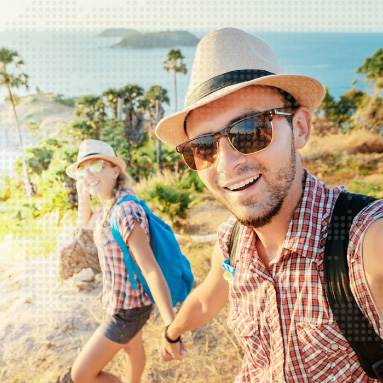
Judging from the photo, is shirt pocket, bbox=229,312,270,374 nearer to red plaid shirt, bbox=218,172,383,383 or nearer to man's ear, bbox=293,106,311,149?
red plaid shirt, bbox=218,172,383,383

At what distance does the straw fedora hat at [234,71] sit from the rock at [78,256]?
4011 mm

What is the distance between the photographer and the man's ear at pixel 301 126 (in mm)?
1336

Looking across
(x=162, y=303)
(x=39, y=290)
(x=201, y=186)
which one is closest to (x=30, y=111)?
(x=201, y=186)

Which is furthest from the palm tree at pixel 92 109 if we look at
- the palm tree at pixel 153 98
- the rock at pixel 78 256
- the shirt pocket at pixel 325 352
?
the shirt pocket at pixel 325 352

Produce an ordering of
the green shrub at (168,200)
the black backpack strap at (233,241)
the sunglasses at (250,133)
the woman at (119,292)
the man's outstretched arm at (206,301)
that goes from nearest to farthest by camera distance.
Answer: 1. the sunglasses at (250,133)
2. the black backpack strap at (233,241)
3. the man's outstretched arm at (206,301)
4. the woman at (119,292)
5. the green shrub at (168,200)

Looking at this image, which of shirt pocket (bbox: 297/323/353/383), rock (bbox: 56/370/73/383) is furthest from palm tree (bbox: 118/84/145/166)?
shirt pocket (bbox: 297/323/353/383)

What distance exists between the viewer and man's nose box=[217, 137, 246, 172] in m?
1.28

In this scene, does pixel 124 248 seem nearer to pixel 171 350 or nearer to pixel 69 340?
pixel 171 350

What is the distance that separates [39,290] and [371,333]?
4710 millimetres

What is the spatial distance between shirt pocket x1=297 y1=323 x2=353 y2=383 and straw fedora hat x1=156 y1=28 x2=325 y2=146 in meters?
Answer: 0.81

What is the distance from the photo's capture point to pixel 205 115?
1330 mm

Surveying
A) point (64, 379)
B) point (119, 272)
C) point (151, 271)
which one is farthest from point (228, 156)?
point (64, 379)

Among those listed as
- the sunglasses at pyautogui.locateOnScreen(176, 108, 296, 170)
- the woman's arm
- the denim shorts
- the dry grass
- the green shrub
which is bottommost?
the green shrub

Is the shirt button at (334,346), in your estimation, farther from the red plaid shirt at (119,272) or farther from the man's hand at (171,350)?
the red plaid shirt at (119,272)
